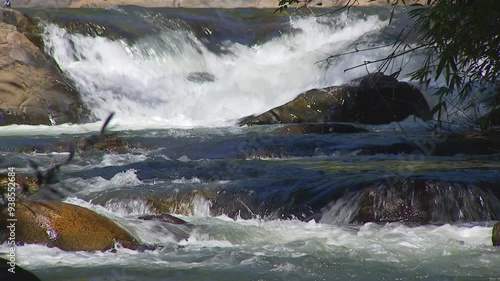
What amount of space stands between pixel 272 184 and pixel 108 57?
30.7 feet

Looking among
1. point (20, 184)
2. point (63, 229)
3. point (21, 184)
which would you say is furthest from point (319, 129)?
point (21, 184)

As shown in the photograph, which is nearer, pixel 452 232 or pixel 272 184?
pixel 452 232

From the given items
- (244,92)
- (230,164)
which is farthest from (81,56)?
(230,164)

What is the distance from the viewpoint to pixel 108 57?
16.5m

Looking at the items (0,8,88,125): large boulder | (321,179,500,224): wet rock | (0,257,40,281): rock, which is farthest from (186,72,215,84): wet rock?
(0,257,40,281): rock

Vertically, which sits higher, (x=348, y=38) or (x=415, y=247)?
(x=348, y=38)

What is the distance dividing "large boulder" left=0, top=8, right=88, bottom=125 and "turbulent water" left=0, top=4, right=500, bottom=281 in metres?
0.34

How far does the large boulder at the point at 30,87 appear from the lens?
14.0m

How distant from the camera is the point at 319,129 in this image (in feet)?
38.2

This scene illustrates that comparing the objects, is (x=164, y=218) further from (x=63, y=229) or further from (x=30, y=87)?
(x=30, y=87)

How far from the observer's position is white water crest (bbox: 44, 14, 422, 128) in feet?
49.7

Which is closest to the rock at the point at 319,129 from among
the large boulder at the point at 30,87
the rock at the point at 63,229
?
the large boulder at the point at 30,87

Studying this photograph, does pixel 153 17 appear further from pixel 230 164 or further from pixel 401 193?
pixel 401 193

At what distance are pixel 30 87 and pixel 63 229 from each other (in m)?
9.27
